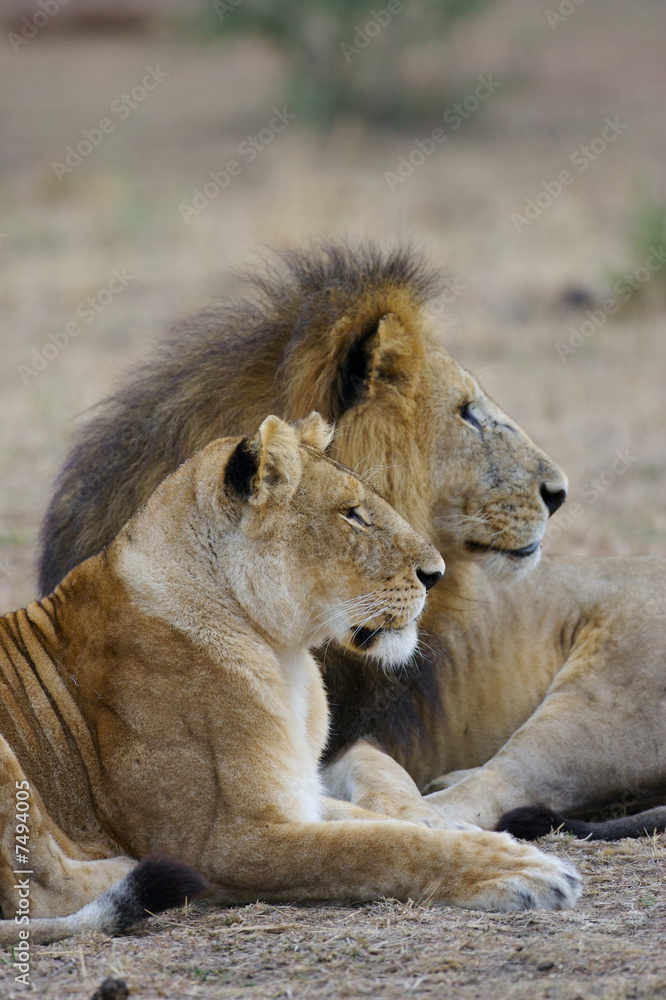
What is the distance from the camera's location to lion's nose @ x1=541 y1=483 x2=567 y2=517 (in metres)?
4.01

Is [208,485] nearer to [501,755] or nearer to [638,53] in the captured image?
[501,755]

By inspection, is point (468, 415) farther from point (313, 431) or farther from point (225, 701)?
point (225, 701)

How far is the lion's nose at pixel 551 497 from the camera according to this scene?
4.01 metres

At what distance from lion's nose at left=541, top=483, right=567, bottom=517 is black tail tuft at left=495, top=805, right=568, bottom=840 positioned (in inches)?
36.9

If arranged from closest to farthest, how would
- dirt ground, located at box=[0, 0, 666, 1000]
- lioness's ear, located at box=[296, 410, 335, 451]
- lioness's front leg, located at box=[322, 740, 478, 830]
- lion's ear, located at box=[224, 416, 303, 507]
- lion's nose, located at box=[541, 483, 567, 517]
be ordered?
dirt ground, located at box=[0, 0, 666, 1000], lion's ear, located at box=[224, 416, 303, 507], lioness's ear, located at box=[296, 410, 335, 451], lioness's front leg, located at box=[322, 740, 478, 830], lion's nose, located at box=[541, 483, 567, 517]

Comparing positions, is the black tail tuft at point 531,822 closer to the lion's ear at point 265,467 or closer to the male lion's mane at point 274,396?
the male lion's mane at point 274,396

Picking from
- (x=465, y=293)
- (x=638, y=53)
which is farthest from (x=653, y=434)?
(x=638, y=53)

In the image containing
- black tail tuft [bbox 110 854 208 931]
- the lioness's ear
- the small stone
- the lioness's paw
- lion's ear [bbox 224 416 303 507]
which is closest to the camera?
A: the small stone

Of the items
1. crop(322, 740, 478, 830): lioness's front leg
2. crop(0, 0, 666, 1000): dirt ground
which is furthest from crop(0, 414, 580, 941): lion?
crop(322, 740, 478, 830): lioness's front leg

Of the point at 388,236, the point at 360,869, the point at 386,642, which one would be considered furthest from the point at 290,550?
the point at 388,236

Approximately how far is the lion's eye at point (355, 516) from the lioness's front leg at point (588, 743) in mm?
1009

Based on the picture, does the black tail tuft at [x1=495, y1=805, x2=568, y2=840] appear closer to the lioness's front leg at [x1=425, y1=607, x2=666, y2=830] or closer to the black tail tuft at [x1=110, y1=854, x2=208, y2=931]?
the lioness's front leg at [x1=425, y1=607, x2=666, y2=830]

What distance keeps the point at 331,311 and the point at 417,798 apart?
149 centimetres

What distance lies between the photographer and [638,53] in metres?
33.0
